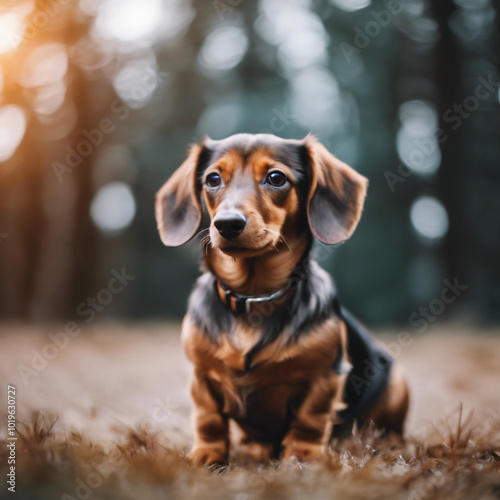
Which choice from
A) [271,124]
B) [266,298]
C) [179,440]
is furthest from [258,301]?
[271,124]

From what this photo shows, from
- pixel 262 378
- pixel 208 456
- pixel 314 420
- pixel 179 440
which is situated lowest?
pixel 179 440

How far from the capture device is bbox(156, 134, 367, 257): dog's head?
2.04m

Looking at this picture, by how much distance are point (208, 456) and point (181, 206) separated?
123 cm

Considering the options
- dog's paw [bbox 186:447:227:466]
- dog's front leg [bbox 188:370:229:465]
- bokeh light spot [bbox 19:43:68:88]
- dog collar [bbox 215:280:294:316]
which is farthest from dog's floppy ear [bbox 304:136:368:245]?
bokeh light spot [bbox 19:43:68:88]

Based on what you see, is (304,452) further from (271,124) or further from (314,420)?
(271,124)

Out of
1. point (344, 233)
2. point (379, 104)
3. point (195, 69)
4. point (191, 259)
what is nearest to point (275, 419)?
point (344, 233)

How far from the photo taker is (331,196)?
2.34 meters

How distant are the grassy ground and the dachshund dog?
0.18 meters

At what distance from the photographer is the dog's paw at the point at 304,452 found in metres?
2.08

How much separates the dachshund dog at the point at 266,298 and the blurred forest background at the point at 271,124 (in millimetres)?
3139

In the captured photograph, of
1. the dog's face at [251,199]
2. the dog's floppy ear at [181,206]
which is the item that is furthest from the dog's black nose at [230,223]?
the dog's floppy ear at [181,206]

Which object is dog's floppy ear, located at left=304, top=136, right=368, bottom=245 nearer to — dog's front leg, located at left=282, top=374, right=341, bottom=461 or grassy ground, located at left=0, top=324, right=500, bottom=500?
dog's front leg, located at left=282, top=374, right=341, bottom=461

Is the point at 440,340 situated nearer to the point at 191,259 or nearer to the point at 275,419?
the point at 275,419

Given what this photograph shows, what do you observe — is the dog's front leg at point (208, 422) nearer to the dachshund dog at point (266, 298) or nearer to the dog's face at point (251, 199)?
the dachshund dog at point (266, 298)
